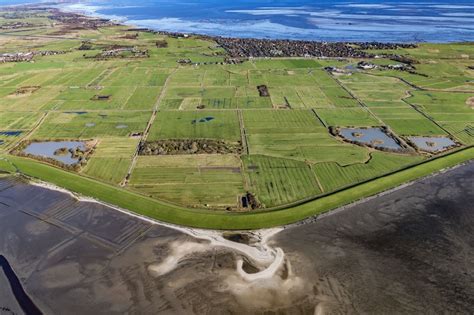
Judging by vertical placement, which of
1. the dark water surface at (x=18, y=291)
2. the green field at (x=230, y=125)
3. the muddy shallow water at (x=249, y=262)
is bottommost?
the dark water surface at (x=18, y=291)

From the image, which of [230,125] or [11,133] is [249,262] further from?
[11,133]

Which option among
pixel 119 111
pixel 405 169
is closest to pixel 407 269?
pixel 405 169

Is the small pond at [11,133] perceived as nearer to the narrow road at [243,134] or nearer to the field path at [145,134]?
the field path at [145,134]

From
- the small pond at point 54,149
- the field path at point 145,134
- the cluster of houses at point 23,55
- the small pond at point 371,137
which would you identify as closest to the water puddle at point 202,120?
the field path at point 145,134

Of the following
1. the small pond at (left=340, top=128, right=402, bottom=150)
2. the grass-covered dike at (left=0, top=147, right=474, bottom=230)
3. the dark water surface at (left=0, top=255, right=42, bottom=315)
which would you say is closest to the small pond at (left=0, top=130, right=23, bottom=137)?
the grass-covered dike at (left=0, top=147, right=474, bottom=230)

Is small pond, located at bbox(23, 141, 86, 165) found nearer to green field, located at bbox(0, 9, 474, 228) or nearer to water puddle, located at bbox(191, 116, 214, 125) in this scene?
green field, located at bbox(0, 9, 474, 228)

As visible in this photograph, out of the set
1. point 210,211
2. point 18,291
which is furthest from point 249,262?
point 18,291

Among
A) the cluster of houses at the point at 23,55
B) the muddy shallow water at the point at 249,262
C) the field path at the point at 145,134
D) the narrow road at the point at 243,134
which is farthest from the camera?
the cluster of houses at the point at 23,55
